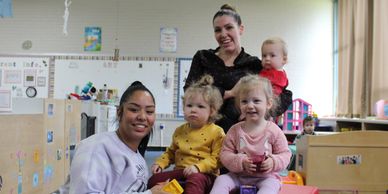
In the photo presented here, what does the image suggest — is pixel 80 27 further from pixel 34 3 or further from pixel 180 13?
pixel 180 13

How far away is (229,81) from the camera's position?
5.22 ft

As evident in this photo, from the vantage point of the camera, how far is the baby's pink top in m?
1.35

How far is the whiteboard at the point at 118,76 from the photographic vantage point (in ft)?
20.0

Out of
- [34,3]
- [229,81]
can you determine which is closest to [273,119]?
[229,81]

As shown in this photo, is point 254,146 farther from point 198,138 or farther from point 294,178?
point 294,178

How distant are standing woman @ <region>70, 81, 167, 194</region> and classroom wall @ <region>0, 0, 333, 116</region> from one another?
4935 mm

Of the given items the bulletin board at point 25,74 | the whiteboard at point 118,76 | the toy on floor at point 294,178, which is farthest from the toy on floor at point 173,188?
the bulletin board at point 25,74

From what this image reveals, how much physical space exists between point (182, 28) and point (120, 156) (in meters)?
5.16

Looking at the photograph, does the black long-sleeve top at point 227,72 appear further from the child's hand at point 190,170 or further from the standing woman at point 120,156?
the standing woman at point 120,156

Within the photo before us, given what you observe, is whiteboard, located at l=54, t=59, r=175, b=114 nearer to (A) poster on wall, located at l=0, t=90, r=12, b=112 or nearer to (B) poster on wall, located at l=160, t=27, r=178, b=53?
(B) poster on wall, located at l=160, t=27, r=178, b=53

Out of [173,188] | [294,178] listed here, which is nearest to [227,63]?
[173,188]

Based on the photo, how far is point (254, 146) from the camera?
1387 millimetres

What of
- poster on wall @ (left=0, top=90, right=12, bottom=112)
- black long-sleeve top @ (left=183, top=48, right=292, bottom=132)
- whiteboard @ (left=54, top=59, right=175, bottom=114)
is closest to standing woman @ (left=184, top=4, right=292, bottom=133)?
black long-sleeve top @ (left=183, top=48, right=292, bottom=132)

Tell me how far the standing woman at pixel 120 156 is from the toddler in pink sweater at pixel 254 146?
0.99 feet
